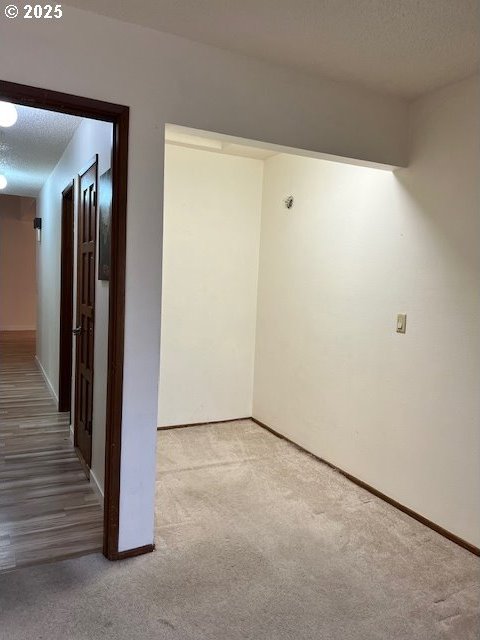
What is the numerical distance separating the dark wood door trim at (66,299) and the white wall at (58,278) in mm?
164

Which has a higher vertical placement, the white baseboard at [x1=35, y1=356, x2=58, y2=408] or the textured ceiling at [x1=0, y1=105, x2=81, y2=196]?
the textured ceiling at [x1=0, y1=105, x2=81, y2=196]

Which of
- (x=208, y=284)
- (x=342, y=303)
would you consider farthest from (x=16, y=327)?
(x=342, y=303)

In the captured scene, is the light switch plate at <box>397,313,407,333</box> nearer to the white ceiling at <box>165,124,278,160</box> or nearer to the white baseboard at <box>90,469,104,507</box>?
the white ceiling at <box>165,124,278,160</box>

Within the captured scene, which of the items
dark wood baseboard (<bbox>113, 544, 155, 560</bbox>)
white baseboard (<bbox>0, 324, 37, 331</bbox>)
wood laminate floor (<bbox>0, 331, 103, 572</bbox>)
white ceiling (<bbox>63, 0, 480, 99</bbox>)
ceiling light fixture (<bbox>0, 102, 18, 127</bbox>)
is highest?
white ceiling (<bbox>63, 0, 480, 99</bbox>)

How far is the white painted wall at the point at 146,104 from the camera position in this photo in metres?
1.88

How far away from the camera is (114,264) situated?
2.07m

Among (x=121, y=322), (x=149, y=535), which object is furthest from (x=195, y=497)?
(x=121, y=322)

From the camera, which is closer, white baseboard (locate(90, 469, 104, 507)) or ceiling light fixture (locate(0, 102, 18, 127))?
ceiling light fixture (locate(0, 102, 18, 127))

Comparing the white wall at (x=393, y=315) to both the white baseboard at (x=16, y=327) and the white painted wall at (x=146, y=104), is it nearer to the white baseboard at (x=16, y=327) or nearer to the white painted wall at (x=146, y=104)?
the white painted wall at (x=146, y=104)

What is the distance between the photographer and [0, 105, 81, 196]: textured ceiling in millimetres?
3133

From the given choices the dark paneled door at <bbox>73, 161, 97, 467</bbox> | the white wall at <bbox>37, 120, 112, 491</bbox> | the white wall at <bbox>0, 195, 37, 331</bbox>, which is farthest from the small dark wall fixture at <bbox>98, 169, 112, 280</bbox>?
the white wall at <bbox>0, 195, 37, 331</bbox>

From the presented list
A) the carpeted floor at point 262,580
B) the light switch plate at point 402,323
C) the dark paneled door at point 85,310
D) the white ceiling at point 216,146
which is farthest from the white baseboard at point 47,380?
the light switch plate at point 402,323

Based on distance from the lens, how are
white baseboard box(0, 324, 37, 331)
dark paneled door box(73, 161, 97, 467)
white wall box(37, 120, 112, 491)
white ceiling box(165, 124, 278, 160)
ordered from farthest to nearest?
white baseboard box(0, 324, 37, 331), white ceiling box(165, 124, 278, 160), dark paneled door box(73, 161, 97, 467), white wall box(37, 120, 112, 491)

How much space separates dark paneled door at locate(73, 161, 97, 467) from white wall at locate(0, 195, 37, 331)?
638 centimetres
